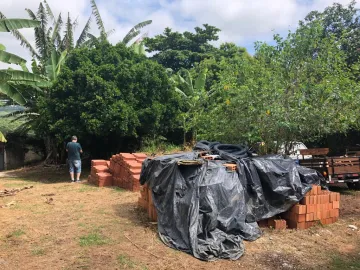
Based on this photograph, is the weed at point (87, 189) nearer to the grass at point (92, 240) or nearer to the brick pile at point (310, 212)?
the grass at point (92, 240)

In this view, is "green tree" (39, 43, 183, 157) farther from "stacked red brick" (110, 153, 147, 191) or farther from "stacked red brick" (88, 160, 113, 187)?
"stacked red brick" (110, 153, 147, 191)

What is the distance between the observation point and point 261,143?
9359mm

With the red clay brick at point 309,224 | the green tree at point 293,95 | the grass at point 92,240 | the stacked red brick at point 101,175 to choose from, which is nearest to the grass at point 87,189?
the stacked red brick at point 101,175

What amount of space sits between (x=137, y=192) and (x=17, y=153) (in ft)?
55.3

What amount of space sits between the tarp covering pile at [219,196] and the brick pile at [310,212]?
155 millimetres

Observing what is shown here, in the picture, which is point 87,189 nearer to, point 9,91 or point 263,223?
point 9,91

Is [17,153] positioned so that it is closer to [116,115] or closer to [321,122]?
[116,115]

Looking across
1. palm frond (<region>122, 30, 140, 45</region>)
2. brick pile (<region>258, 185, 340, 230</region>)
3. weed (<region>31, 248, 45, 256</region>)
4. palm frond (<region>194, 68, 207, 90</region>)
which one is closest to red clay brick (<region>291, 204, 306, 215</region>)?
brick pile (<region>258, 185, 340, 230</region>)

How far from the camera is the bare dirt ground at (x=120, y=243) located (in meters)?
4.82

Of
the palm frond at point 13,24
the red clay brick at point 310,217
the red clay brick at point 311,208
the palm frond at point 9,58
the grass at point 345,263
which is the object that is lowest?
the grass at point 345,263

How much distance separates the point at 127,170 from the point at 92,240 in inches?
182

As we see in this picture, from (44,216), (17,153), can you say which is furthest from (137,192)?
(17,153)

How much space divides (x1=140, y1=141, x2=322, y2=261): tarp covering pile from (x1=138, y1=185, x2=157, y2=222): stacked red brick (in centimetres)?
29

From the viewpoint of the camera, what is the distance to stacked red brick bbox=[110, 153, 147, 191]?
980cm
